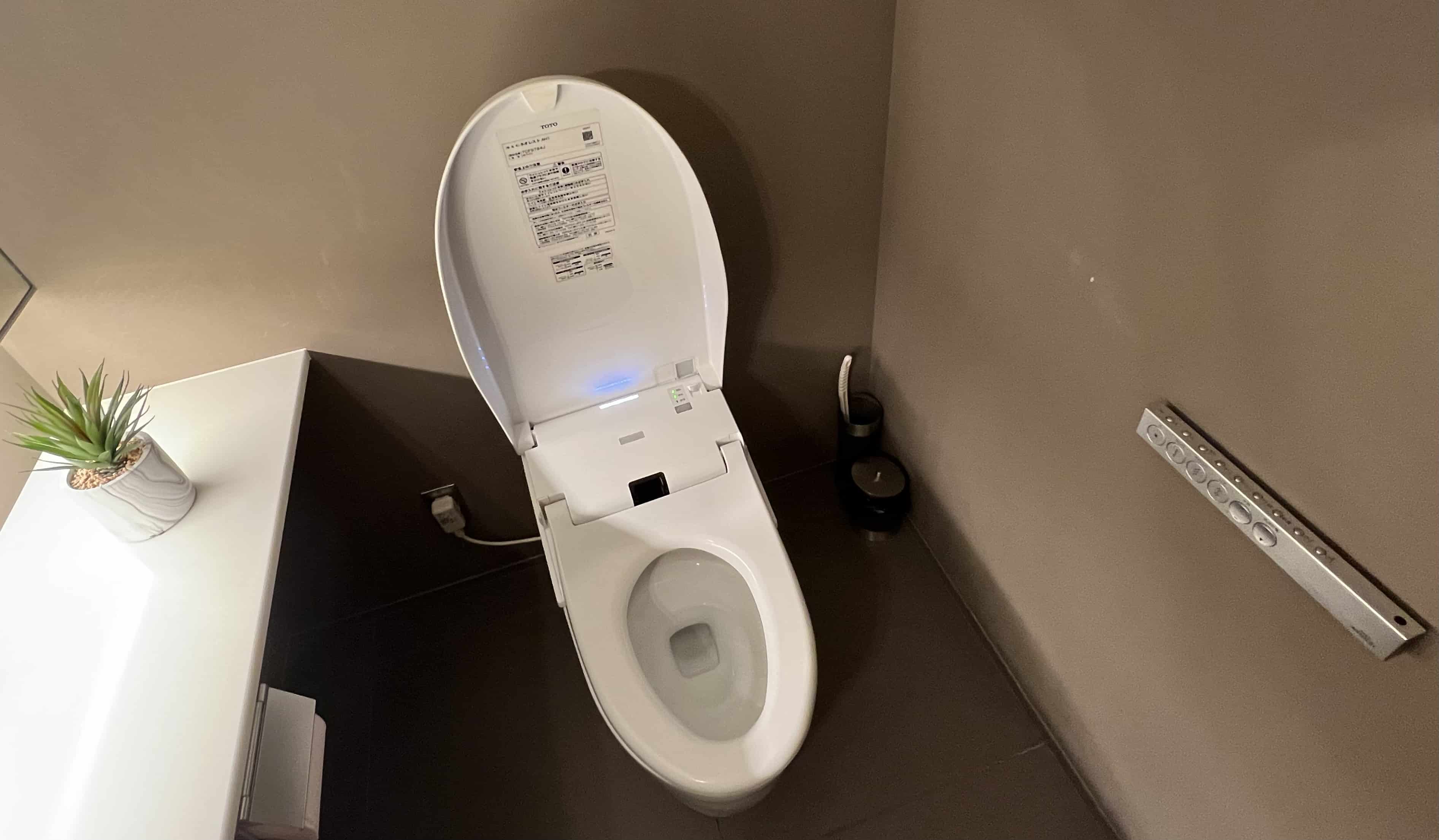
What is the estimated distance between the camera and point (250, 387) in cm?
110

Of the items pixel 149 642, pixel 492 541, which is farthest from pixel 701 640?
pixel 149 642

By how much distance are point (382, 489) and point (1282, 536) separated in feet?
4.45

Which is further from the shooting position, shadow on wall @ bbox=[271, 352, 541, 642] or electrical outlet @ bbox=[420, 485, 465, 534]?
electrical outlet @ bbox=[420, 485, 465, 534]

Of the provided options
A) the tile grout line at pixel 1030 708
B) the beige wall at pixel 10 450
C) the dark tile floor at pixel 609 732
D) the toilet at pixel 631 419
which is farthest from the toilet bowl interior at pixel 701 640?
the beige wall at pixel 10 450

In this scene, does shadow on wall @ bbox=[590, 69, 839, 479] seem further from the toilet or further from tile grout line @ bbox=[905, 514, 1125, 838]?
tile grout line @ bbox=[905, 514, 1125, 838]

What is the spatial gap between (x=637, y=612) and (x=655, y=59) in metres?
0.84

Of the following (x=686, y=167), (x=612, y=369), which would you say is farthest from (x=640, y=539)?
(x=686, y=167)

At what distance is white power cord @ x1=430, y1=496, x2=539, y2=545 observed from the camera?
143cm

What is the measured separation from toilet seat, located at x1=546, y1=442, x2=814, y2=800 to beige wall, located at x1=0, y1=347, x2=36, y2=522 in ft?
2.39

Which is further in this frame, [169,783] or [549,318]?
[549,318]

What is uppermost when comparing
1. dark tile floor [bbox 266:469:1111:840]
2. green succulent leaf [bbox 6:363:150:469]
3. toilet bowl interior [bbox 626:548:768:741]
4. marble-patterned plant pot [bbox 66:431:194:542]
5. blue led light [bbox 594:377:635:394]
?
blue led light [bbox 594:377:635:394]

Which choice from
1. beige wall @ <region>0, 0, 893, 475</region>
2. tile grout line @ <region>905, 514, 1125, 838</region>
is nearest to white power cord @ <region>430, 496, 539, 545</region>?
beige wall @ <region>0, 0, 893, 475</region>

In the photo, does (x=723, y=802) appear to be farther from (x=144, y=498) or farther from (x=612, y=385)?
(x=144, y=498)

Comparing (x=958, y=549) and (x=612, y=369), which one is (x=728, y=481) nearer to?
(x=612, y=369)
